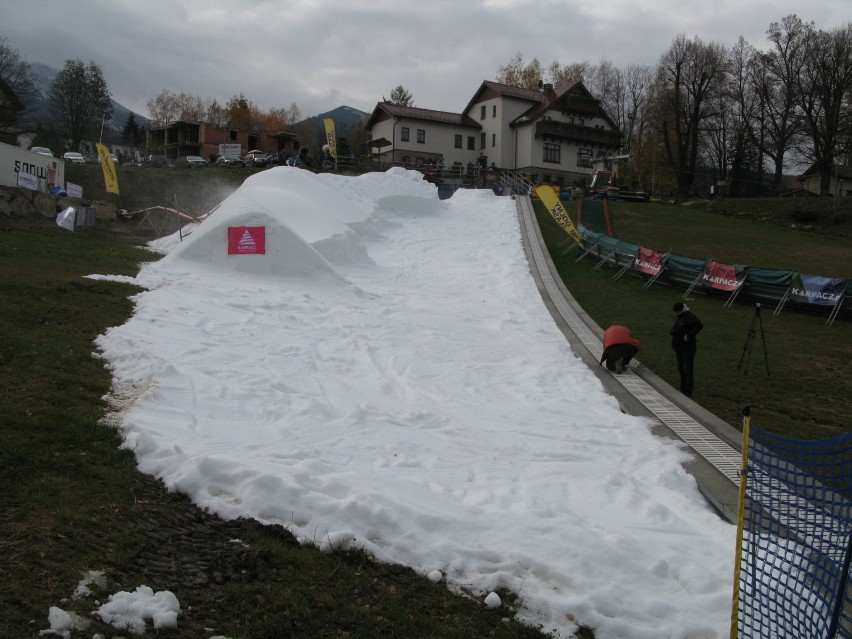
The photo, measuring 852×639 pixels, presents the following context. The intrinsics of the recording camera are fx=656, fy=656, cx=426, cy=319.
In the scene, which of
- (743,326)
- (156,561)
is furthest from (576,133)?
(156,561)

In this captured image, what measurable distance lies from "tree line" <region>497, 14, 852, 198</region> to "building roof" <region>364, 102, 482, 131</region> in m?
19.3

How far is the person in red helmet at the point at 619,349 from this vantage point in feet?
38.4

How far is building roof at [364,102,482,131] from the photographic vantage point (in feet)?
193

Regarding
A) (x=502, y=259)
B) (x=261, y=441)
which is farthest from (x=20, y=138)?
(x=261, y=441)

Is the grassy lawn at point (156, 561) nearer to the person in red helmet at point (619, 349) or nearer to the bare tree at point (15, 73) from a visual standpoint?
the person in red helmet at point (619, 349)

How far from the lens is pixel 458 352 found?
1309 centimetres

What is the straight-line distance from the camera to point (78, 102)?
285 feet

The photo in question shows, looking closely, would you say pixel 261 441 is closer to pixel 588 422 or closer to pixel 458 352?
pixel 588 422

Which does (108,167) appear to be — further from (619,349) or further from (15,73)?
(15,73)

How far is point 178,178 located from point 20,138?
36.9 meters

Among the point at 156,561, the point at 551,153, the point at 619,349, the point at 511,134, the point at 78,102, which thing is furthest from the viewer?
the point at 78,102

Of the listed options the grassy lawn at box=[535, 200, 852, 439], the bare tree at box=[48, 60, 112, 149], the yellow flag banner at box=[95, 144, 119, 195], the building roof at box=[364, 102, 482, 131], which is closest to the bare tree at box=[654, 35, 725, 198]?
the building roof at box=[364, 102, 482, 131]

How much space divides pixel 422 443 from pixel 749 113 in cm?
6561

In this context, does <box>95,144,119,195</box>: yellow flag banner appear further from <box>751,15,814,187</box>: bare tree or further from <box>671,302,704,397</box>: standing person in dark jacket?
<box>751,15,814,187</box>: bare tree
